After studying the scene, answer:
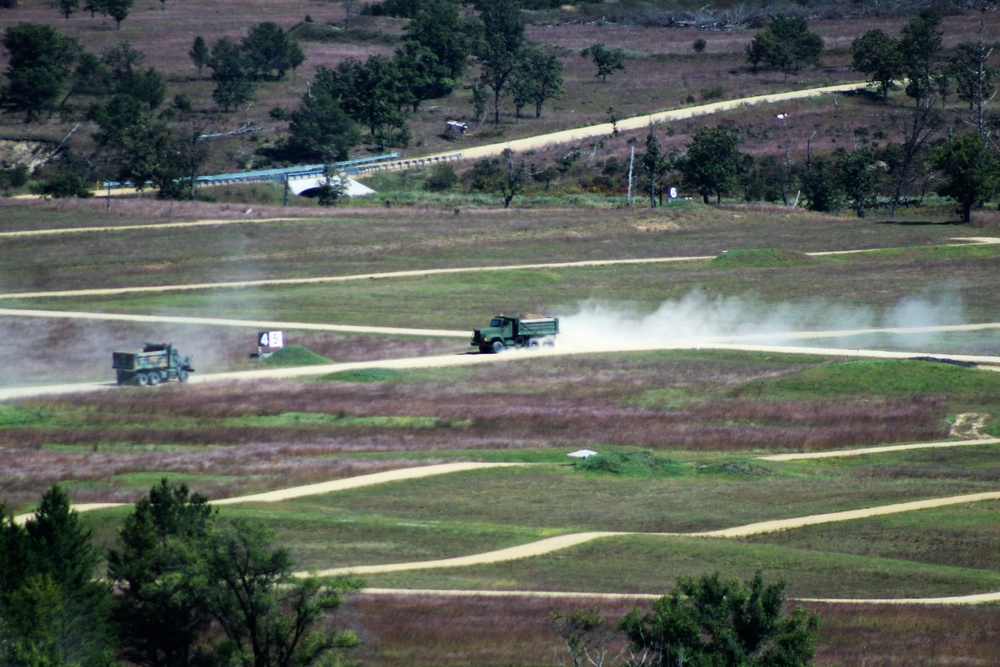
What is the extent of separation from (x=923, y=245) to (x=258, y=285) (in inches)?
2092

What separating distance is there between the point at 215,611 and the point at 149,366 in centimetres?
3951

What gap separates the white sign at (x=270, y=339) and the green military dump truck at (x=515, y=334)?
10.7m

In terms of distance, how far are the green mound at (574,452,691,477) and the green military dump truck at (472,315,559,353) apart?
970 inches

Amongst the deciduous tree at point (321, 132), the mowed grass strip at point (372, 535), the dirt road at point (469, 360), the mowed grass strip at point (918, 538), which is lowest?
the dirt road at point (469, 360)

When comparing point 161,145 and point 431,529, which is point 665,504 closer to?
point 431,529

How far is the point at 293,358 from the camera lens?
231 ft

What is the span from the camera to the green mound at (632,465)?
46.3 m

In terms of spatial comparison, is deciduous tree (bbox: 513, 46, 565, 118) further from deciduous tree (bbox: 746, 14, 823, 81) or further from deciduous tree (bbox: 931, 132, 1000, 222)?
deciduous tree (bbox: 931, 132, 1000, 222)

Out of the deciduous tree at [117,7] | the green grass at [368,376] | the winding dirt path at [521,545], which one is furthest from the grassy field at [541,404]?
the deciduous tree at [117,7]

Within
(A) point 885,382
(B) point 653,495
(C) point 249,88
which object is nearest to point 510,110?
(C) point 249,88

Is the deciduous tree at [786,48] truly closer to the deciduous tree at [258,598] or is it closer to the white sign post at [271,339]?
the white sign post at [271,339]

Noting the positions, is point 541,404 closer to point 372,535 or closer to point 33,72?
point 372,535

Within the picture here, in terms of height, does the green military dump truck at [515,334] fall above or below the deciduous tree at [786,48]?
below

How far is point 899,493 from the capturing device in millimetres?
42906
